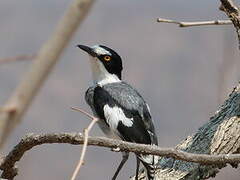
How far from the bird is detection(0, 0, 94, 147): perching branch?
12.0ft

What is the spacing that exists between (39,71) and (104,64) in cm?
488

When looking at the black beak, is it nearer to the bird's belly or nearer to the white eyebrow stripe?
the white eyebrow stripe

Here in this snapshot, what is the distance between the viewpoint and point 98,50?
17.6 feet

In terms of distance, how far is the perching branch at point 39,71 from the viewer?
62 cm

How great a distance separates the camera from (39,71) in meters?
0.62

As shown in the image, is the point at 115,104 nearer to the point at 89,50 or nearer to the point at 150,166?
the point at 89,50

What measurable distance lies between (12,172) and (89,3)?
262 cm

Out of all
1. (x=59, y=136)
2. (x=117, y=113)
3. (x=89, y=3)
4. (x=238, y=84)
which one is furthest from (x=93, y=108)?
(x=89, y=3)

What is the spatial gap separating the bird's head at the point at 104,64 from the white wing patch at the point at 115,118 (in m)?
0.58

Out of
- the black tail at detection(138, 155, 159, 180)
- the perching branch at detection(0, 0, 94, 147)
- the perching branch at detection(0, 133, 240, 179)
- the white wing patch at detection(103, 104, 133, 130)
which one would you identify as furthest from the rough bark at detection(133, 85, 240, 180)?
the perching branch at detection(0, 0, 94, 147)

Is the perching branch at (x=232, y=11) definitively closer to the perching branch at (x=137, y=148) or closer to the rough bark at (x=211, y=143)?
the rough bark at (x=211, y=143)

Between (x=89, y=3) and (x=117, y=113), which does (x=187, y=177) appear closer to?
(x=117, y=113)

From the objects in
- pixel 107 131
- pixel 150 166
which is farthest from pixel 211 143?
pixel 107 131

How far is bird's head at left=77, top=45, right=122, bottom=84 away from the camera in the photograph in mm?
5383
